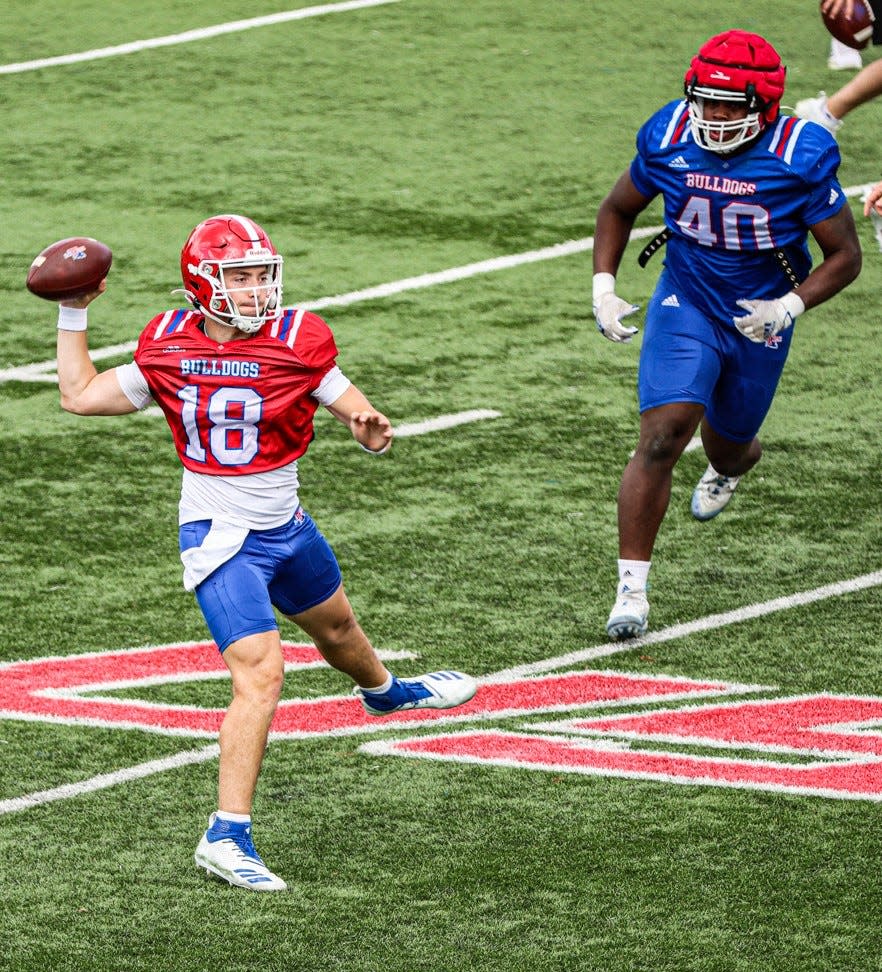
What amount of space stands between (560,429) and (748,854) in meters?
4.62

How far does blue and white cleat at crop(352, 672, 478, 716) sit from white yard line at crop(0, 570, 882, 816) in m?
0.50

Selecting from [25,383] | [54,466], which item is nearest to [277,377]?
[54,466]

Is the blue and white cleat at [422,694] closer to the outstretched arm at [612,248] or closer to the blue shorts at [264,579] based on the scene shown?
the blue shorts at [264,579]

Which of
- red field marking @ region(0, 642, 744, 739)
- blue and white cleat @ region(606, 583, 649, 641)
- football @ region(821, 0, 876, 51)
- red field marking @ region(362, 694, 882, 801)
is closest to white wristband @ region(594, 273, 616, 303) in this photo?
blue and white cleat @ region(606, 583, 649, 641)

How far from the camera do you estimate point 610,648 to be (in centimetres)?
750

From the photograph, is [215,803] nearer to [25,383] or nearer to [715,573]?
[715,573]

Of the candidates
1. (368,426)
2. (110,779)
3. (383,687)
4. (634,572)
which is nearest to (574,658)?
(634,572)

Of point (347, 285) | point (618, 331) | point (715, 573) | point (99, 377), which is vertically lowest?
point (347, 285)

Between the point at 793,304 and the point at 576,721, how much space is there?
1.67 meters

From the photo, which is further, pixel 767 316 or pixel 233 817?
pixel 767 316

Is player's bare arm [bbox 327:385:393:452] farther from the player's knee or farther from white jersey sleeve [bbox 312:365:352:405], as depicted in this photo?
the player's knee

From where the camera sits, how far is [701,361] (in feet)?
24.8

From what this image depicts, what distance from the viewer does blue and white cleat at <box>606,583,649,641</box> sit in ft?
24.5

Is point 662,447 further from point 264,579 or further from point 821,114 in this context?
point 821,114
